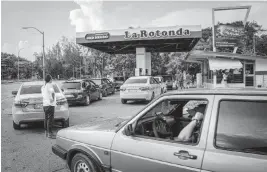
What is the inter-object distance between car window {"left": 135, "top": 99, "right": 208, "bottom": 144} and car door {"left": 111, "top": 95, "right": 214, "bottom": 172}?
86 millimetres

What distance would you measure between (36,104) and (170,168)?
6022 mm

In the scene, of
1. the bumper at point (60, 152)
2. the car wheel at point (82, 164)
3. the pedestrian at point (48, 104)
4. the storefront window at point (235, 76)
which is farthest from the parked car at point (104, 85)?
the car wheel at point (82, 164)

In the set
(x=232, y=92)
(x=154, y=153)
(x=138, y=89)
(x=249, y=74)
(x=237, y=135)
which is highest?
(x=249, y=74)

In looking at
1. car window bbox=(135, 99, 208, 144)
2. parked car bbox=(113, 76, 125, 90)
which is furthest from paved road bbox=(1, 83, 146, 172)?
parked car bbox=(113, 76, 125, 90)

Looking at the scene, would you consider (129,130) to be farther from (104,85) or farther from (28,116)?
(104,85)

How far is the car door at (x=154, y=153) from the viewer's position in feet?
8.00

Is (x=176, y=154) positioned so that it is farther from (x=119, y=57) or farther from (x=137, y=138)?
(x=119, y=57)

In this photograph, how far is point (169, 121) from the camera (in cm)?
370

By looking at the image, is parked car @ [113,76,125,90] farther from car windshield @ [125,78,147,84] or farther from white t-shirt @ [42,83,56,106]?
white t-shirt @ [42,83,56,106]

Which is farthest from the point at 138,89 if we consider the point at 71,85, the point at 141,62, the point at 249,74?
the point at 141,62

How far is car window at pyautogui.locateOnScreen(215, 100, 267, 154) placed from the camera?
2.22 m

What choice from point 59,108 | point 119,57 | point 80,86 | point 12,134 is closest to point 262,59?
point 80,86

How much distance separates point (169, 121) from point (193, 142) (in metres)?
1.05

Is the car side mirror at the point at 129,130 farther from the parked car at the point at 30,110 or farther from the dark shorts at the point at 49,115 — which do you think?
the parked car at the point at 30,110
